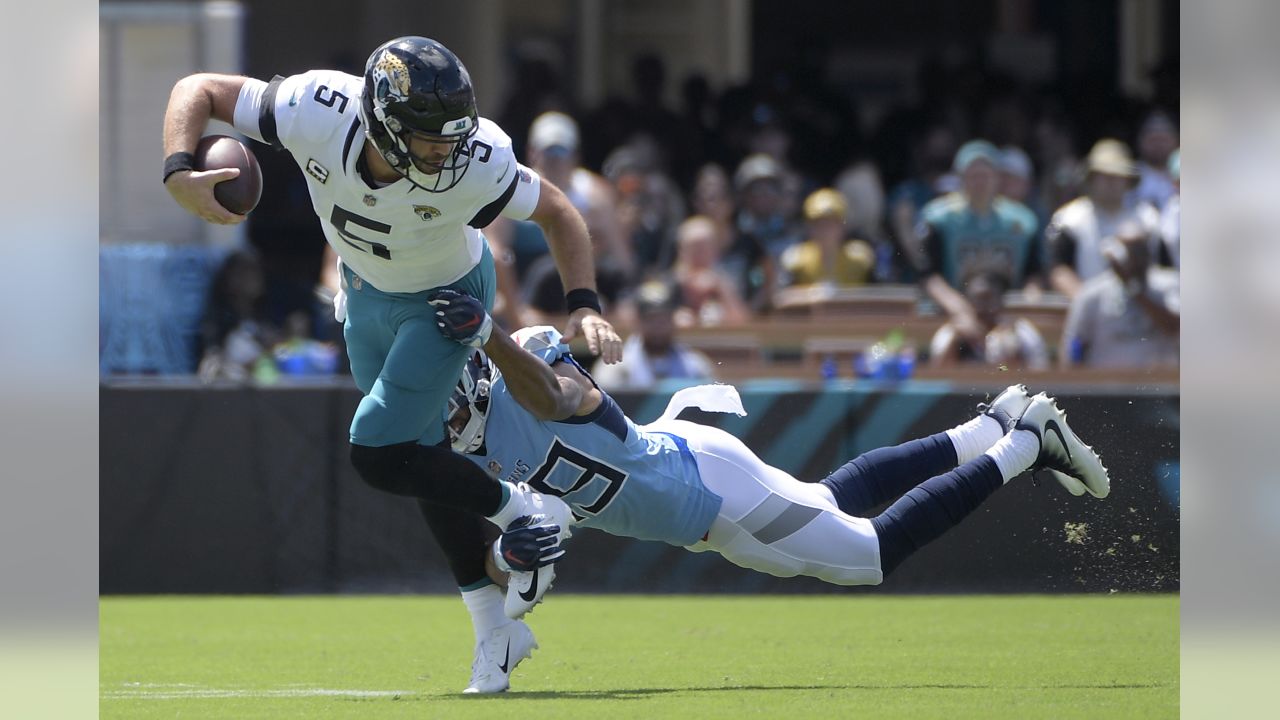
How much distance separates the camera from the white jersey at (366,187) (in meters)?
Result: 5.30

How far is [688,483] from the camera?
18.6ft

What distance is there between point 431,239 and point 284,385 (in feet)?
13.4

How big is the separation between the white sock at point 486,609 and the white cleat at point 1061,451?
181 centimetres

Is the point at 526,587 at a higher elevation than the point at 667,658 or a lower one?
higher

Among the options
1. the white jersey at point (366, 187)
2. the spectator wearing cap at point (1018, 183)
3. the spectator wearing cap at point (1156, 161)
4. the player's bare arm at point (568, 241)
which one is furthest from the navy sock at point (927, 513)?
the spectator wearing cap at point (1018, 183)

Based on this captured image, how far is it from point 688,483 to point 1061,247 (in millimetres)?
5105

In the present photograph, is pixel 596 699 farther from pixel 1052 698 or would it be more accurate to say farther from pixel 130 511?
A: pixel 130 511

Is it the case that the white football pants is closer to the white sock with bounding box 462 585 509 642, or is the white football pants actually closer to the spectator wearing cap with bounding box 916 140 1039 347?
Result: the white sock with bounding box 462 585 509 642

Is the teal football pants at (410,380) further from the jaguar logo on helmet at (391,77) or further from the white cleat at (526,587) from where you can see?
the jaguar logo on helmet at (391,77)

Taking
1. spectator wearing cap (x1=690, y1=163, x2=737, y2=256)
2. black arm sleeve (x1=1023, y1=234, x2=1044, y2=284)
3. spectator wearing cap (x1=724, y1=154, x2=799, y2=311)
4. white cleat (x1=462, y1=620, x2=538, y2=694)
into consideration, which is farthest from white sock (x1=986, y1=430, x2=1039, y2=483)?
spectator wearing cap (x1=690, y1=163, x2=737, y2=256)

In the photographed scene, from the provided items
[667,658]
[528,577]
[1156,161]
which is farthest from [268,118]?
[1156,161]

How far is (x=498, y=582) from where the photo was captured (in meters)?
5.83

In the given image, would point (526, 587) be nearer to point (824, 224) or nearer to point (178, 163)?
point (178, 163)

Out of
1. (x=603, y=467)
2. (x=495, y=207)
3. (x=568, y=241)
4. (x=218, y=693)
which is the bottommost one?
(x=218, y=693)
